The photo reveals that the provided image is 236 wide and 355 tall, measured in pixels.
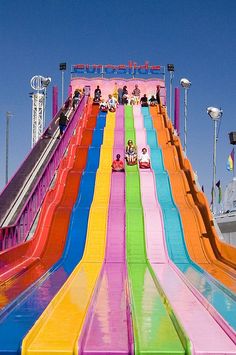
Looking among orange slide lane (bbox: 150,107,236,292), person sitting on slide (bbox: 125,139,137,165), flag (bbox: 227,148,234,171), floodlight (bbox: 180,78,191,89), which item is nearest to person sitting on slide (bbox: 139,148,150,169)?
person sitting on slide (bbox: 125,139,137,165)

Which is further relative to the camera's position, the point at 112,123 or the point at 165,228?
the point at 112,123

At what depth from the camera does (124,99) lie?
90.3 feet

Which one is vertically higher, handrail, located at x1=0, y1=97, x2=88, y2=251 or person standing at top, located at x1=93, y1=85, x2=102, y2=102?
person standing at top, located at x1=93, y1=85, x2=102, y2=102

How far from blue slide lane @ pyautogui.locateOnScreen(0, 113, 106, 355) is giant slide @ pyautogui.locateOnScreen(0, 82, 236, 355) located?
0.02m

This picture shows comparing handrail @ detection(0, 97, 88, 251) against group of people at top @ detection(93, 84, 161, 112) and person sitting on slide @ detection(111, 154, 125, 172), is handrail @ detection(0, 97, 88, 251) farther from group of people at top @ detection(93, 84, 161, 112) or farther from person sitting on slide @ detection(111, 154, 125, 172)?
group of people at top @ detection(93, 84, 161, 112)

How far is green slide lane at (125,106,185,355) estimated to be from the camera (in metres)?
4.44

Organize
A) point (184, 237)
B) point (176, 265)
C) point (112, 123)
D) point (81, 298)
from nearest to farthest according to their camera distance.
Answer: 1. point (81, 298)
2. point (176, 265)
3. point (184, 237)
4. point (112, 123)

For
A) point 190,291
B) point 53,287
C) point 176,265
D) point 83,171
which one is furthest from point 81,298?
point 83,171

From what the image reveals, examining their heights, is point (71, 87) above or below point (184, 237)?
above

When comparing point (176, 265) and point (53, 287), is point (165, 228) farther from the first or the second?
point (53, 287)

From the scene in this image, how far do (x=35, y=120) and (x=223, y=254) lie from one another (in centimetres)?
2955

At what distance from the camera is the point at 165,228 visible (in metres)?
11.9

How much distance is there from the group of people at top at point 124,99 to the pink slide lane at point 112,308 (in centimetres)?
→ 1299

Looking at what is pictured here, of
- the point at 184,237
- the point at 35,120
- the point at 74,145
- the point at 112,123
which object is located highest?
the point at 35,120
